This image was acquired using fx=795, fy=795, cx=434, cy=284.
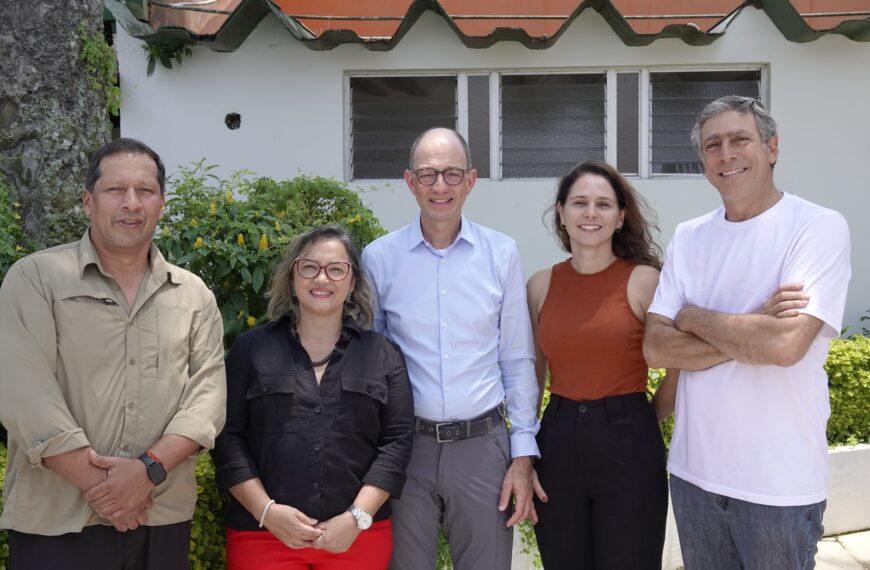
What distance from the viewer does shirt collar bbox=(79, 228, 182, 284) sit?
8.25 feet

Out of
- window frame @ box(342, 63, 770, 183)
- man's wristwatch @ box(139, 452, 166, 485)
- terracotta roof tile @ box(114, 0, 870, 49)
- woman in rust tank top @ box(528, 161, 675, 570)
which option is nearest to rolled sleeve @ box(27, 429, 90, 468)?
man's wristwatch @ box(139, 452, 166, 485)

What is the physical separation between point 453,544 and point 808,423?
1.31 meters

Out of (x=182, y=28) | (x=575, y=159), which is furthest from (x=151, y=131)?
(x=575, y=159)

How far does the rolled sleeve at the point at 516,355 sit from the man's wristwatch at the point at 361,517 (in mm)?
668

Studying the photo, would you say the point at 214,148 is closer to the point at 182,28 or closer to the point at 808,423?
the point at 182,28

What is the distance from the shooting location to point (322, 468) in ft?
8.69

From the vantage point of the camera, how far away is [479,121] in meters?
6.60

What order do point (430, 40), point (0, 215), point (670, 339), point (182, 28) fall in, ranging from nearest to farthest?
point (670, 339), point (0, 215), point (182, 28), point (430, 40)

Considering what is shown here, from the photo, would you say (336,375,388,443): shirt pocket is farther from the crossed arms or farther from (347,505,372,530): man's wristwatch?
the crossed arms

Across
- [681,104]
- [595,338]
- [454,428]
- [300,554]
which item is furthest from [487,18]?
[300,554]

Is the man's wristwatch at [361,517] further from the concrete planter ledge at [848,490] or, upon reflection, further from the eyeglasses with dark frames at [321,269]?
the concrete planter ledge at [848,490]

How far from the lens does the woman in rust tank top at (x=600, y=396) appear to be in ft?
9.29

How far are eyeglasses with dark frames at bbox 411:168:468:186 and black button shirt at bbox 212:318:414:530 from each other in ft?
2.21

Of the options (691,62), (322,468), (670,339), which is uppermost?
(691,62)
